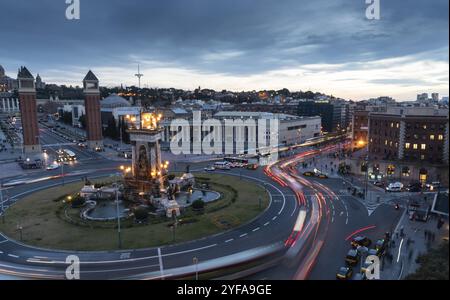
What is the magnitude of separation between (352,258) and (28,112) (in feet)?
343

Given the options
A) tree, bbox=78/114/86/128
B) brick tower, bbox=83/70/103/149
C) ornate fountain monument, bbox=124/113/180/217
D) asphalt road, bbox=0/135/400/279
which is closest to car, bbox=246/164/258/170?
asphalt road, bbox=0/135/400/279

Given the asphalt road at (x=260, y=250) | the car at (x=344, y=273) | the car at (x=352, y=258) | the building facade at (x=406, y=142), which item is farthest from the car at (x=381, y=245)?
the building facade at (x=406, y=142)

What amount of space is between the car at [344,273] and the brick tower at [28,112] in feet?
331

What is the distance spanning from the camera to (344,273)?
1076 inches

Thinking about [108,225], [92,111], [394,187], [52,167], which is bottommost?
[108,225]

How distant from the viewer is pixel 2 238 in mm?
38094

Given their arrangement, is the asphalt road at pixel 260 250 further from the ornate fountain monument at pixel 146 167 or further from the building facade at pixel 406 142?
the building facade at pixel 406 142

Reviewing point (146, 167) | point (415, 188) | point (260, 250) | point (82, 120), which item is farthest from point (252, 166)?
point (82, 120)

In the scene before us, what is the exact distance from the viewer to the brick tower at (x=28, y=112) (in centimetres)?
10175

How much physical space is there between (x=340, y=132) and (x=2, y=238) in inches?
5303

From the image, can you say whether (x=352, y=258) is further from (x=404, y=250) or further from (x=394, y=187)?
(x=394, y=187)

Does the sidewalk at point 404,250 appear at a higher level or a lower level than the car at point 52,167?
A: lower
